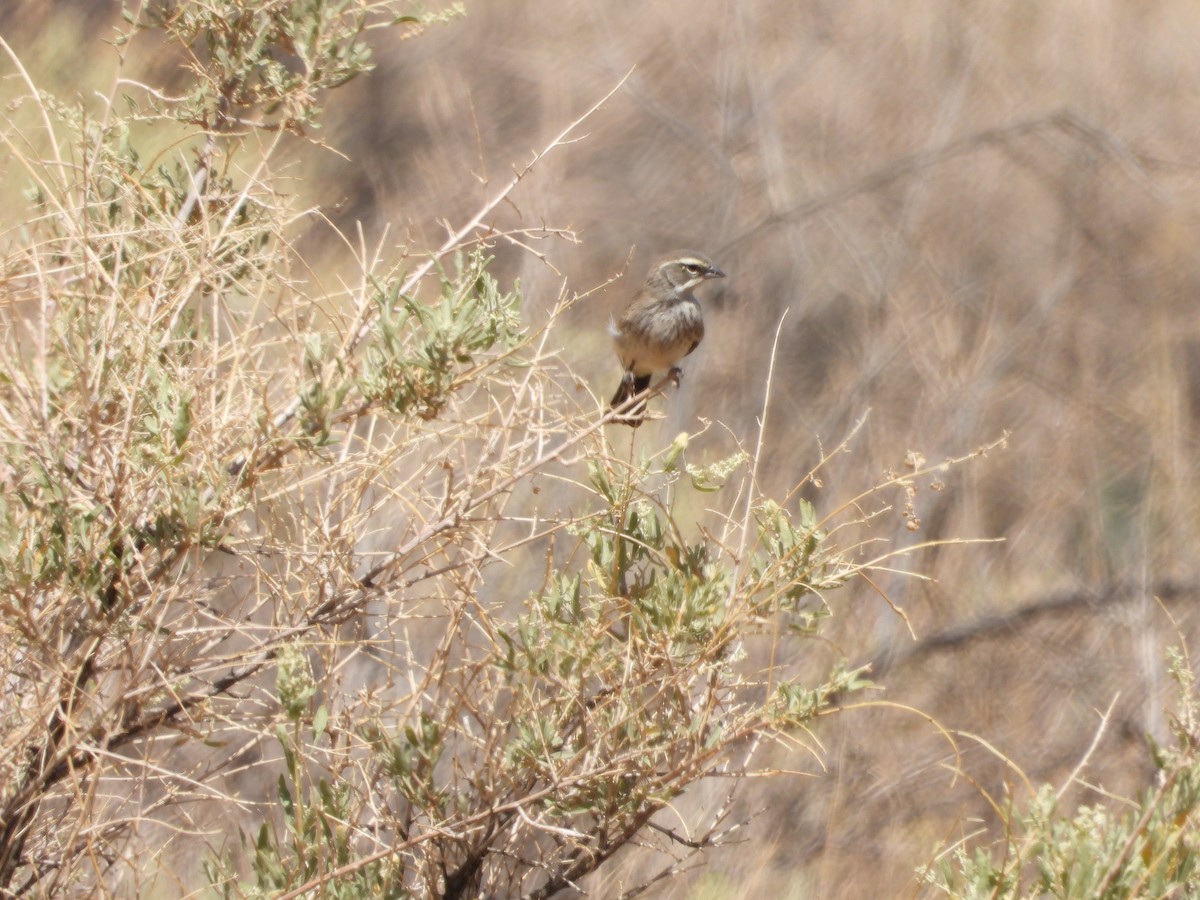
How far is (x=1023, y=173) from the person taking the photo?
12.7 feet

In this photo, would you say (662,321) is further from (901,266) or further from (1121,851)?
(1121,851)

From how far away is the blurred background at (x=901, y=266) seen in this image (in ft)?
11.2

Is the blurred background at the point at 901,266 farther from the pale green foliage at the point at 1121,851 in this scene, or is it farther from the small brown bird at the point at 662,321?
the pale green foliage at the point at 1121,851

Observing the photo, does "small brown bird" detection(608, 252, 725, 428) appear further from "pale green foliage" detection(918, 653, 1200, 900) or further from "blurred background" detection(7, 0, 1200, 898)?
"pale green foliage" detection(918, 653, 1200, 900)

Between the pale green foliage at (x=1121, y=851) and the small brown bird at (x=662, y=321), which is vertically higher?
the pale green foliage at (x=1121, y=851)

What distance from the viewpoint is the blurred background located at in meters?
3.41

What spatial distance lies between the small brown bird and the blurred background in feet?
0.23

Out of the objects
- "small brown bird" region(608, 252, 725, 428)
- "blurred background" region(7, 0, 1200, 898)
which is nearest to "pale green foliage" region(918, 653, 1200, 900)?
"blurred background" region(7, 0, 1200, 898)

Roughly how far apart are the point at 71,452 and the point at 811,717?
47.1 inches

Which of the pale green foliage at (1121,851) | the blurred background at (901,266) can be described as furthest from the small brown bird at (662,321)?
the pale green foliage at (1121,851)

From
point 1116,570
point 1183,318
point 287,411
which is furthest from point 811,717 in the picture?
point 1183,318

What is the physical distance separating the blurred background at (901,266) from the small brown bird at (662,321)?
7 centimetres

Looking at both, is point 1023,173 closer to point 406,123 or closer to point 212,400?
point 406,123

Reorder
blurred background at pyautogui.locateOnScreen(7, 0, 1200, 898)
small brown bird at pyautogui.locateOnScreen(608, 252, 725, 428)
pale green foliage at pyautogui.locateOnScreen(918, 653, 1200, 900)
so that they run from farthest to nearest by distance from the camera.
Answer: small brown bird at pyautogui.locateOnScreen(608, 252, 725, 428) < blurred background at pyautogui.locateOnScreen(7, 0, 1200, 898) < pale green foliage at pyautogui.locateOnScreen(918, 653, 1200, 900)
